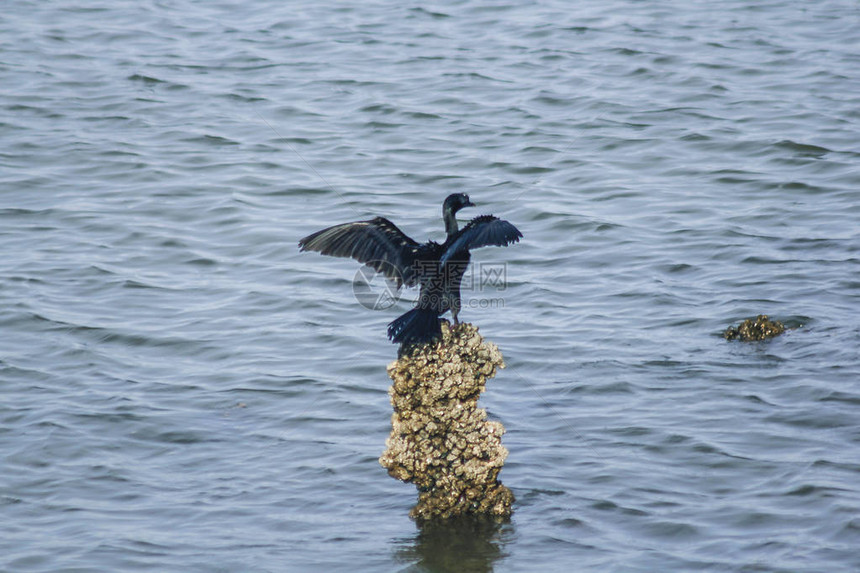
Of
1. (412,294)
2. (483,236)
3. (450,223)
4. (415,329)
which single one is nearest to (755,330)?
(412,294)

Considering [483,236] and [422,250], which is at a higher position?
[483,236]

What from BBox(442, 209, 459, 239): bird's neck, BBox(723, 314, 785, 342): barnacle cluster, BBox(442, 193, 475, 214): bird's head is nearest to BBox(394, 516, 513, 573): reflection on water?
BBox(442, 209, 459, 239): bird's neck

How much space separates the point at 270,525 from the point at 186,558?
586 mm

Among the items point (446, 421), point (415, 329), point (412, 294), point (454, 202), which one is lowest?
point (412, 294)

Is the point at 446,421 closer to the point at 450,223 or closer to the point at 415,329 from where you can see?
the point at 415,329

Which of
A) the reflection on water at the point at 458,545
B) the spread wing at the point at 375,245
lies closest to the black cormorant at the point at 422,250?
the spread wing at the point at 375,245

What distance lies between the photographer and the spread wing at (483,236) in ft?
19.3

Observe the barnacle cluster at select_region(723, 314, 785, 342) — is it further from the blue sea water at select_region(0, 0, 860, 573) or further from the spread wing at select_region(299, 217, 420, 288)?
the spread wing at select_region(299, 217, 420, 288)

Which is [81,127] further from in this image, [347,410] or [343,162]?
[347,410]

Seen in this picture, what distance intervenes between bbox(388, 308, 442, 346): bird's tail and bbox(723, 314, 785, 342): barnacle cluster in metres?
3.65

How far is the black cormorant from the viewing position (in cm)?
593

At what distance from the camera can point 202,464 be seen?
702 centimetres

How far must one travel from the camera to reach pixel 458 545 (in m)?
5.86

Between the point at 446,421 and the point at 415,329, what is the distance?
568 mm
